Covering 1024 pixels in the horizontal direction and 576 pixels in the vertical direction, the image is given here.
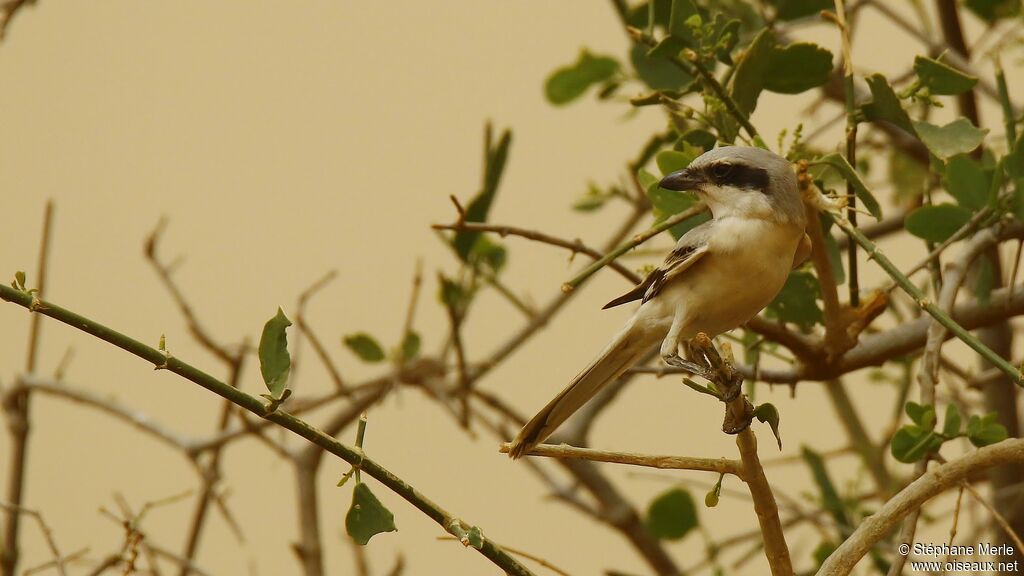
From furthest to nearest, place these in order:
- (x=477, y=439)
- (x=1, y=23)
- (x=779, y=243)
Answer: (x=477, y=439) → (x=1, y=23) → (x=779, y=243)

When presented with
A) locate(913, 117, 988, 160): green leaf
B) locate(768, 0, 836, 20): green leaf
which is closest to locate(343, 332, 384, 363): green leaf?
locate(768, 0, 836, 20): green leaf

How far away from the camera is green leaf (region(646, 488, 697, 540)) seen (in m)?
1.65

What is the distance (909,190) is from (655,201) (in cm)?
86

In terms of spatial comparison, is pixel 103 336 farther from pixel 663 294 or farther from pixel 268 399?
Answer: pixel 663 294

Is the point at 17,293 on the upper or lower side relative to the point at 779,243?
upper

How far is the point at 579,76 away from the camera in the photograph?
1371 millimetres

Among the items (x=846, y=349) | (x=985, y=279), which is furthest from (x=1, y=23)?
(x=985, y=279)

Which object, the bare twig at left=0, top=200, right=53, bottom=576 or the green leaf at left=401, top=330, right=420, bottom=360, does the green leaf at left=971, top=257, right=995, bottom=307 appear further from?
the bare twig at left=0, top=200, right=53, bottom=576

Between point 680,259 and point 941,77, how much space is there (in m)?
0.29

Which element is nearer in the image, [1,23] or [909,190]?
[1,23]

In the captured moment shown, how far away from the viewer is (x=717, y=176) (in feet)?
3.45

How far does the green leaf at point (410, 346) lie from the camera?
65.6 inches

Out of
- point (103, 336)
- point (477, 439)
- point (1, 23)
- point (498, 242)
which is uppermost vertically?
point (1, 23)

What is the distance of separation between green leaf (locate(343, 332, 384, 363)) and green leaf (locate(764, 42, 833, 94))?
76cm
